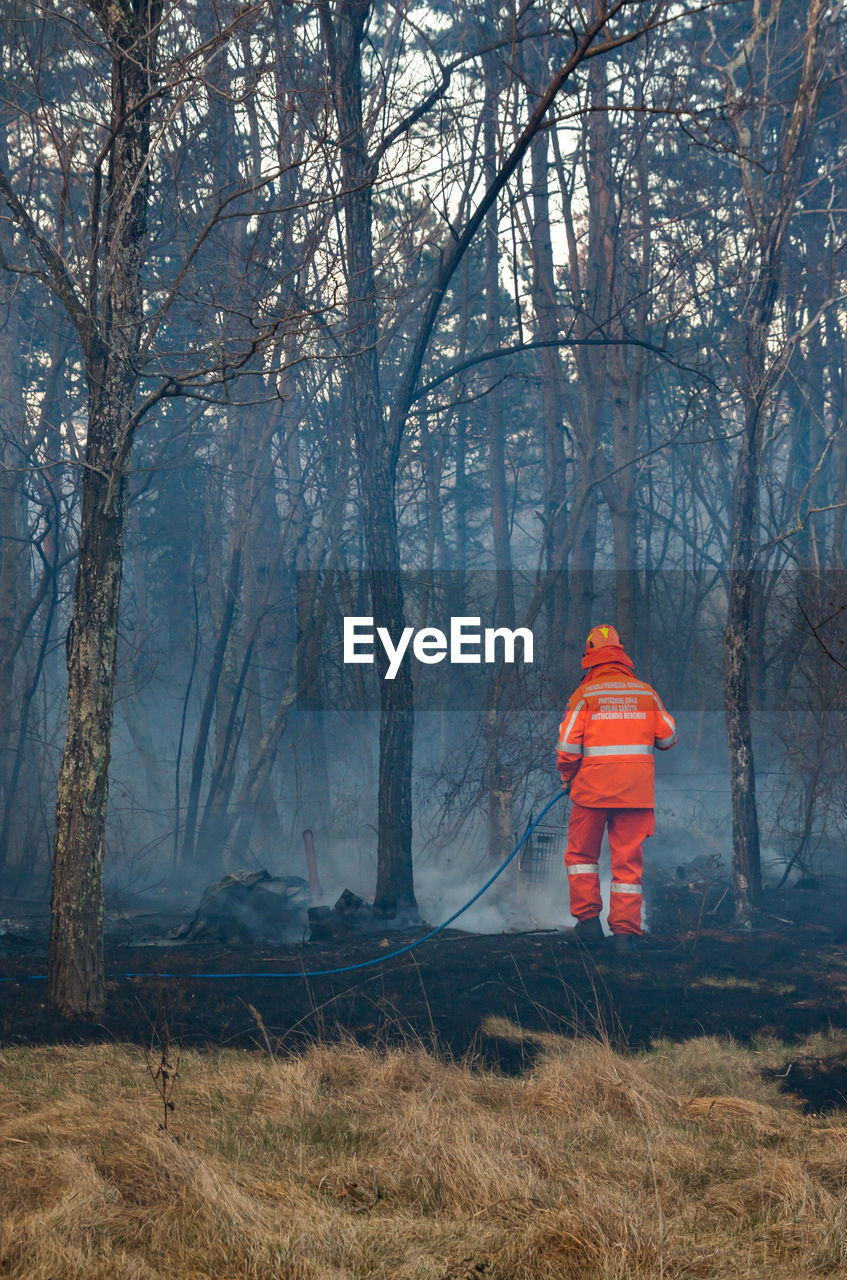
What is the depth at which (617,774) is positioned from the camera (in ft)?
26.7

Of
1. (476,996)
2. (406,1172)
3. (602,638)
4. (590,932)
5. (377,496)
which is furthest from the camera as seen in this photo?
(377,496)

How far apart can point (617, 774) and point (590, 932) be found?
1.37 metres

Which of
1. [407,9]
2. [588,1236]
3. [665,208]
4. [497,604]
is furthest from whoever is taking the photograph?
[665,208]

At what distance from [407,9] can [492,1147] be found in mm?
10835

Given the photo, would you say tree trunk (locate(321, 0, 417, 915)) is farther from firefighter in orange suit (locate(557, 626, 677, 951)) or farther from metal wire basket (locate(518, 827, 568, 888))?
firefighter in orange suit (locate(557, 626, 677, 951))

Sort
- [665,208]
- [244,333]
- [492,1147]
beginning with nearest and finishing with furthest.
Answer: [492,1147], [244,333], [665,208]

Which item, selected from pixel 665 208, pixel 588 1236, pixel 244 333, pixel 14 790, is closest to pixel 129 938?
pixel 14 790

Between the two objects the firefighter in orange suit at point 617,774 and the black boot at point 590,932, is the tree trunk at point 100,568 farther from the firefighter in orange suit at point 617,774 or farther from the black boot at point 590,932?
the black boot at point 590,932

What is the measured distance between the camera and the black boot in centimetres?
838

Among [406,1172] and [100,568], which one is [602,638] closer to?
[100,568]

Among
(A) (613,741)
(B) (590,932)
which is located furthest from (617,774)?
(B) (590,932)

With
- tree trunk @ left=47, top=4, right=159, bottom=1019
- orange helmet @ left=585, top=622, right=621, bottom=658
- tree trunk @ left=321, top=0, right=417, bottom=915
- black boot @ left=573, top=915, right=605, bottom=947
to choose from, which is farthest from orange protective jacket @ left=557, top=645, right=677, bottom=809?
tree trunk @ left=47, top=4, right=159, bottom=1019

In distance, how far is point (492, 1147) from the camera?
389 centimetres

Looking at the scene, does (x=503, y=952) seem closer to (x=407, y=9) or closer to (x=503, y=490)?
(x=407, y=9)
